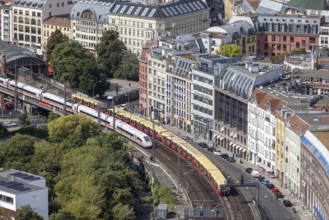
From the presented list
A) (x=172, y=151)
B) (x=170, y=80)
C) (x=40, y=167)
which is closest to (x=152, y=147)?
(x=172, y=151)

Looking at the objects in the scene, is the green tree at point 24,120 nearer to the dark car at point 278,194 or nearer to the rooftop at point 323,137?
the dark car at point 278,194

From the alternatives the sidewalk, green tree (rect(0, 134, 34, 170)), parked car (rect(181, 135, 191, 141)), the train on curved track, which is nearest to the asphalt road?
the sidewalk

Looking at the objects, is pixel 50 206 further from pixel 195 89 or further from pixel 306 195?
pixel 195 89

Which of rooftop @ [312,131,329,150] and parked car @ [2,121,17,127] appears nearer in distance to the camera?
rooftop @ [312,131,329,150]

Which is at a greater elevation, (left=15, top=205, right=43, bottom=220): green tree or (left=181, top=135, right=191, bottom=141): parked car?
(left=15, top=205, right=43, bottom=220): green tree

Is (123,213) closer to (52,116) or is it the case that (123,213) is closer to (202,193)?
(202,193)

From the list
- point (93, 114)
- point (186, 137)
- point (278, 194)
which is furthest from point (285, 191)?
point (93, 114)

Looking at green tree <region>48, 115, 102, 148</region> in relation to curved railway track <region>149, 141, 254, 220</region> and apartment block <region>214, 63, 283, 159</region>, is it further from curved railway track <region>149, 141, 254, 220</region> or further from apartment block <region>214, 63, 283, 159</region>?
apartment block <region>214, 63, 283, 159</region>
